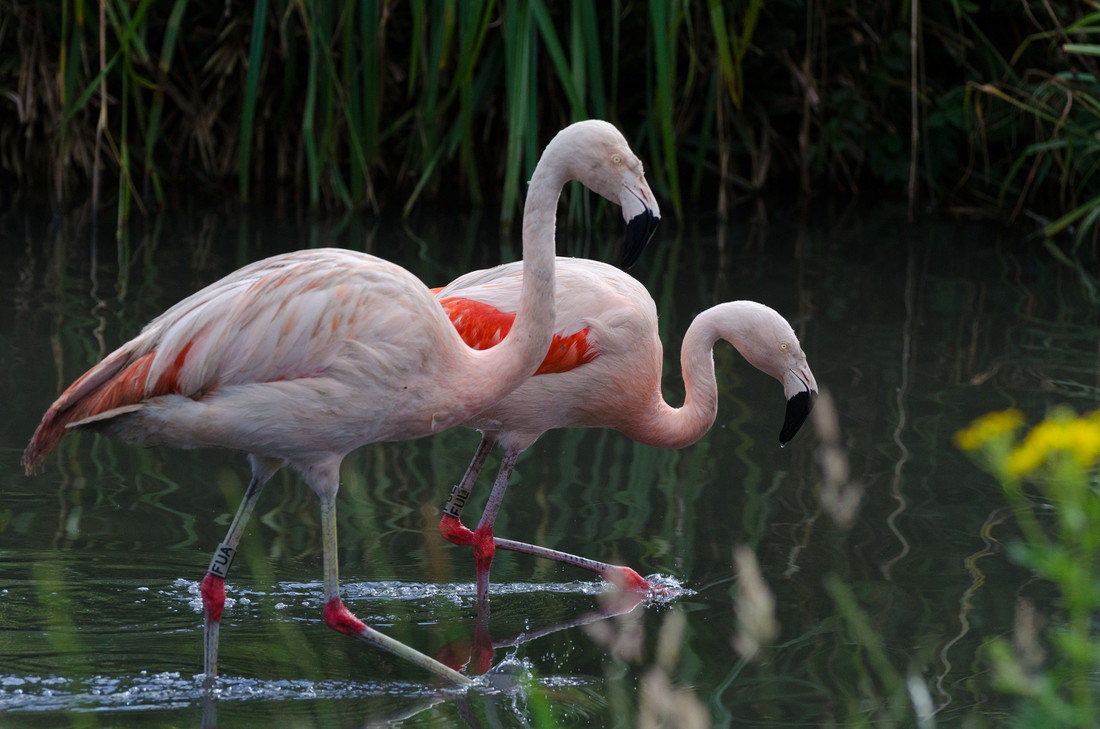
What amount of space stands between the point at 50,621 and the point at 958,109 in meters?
6.96

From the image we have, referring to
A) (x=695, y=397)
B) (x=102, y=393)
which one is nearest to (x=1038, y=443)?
(x=102, y=393)

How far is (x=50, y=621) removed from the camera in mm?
3291

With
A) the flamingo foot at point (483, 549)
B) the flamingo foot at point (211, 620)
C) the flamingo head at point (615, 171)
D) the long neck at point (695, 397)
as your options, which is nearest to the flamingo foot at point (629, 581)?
the flamingo foot at point (483, 549)

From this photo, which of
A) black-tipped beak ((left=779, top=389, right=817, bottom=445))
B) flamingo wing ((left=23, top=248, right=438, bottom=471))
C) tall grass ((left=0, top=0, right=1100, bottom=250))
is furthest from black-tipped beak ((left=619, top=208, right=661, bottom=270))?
tall grass ((left=0, top=0, right=1100, bottom=250))

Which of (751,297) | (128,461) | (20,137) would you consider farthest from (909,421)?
(20,137)

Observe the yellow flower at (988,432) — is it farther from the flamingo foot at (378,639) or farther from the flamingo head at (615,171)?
the flamingo foot at (378,639)

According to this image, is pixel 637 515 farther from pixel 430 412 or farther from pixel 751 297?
pixel 751 297

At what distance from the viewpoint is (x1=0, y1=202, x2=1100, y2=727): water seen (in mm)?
3047

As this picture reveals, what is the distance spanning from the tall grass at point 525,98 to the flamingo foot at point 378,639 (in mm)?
4055

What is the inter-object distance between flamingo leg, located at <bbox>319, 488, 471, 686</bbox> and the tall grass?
397 cm

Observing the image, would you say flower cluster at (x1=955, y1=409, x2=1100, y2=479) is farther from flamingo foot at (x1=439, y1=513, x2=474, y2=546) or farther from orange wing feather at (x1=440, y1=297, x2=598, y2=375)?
flamingo foot at (x1=439, y1=513, x2=474, y2=546)

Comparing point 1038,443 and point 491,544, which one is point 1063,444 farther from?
point 491,544

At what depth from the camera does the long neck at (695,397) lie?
4.02m

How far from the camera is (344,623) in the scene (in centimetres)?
316
